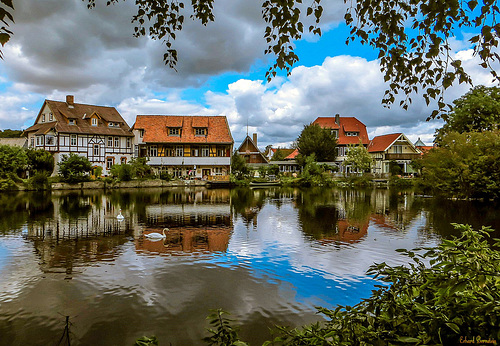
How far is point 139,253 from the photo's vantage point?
1002 centimetres

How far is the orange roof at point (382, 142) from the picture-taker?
58938 mm

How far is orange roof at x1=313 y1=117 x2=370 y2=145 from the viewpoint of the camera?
62969 mm

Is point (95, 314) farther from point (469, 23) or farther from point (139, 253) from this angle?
point (469, 23)

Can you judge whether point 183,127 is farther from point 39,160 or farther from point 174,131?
point 39,160

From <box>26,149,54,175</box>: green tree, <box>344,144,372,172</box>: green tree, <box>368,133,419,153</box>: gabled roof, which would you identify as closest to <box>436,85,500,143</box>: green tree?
<box>344,144,372,172</box>: green tree

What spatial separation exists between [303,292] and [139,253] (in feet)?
17.2

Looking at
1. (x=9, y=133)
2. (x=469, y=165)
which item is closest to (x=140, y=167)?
(x=469, y=165)

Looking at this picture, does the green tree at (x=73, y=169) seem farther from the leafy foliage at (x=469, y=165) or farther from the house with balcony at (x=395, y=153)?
the house with balcony at (x=395, y=153)

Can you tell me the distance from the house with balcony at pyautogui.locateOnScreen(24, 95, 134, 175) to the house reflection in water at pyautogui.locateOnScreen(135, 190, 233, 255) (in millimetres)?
28068

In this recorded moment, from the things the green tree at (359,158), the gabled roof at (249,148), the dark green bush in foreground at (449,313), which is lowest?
the dark green bush in foreground at (449,313)

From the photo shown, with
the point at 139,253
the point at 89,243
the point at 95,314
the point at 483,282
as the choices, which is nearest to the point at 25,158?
the point at 89,243

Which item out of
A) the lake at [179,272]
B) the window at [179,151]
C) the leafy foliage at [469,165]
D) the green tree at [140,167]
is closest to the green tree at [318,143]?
the window at [179,151]

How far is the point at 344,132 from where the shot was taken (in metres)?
64.1

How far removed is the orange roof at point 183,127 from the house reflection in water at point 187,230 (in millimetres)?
27694
